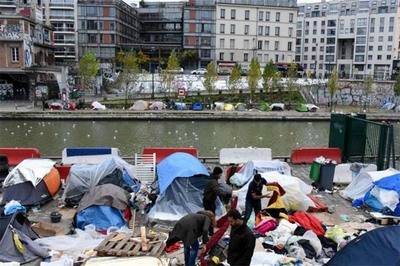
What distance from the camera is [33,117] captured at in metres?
38.4

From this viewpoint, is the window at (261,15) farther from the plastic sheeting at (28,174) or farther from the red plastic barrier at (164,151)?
the plastic sheeting at (28,174)

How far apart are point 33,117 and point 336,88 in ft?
112

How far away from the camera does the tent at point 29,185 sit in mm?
12469

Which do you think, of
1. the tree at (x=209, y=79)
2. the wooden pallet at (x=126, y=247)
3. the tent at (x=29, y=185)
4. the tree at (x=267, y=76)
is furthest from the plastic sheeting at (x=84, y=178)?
the tree at (x=267, y=76)

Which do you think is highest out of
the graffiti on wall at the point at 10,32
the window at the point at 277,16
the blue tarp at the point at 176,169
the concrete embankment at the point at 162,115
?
the window at the point at 277,16

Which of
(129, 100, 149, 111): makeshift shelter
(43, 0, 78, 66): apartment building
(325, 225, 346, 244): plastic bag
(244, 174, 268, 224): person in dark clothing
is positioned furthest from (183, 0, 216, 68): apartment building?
(325, 225, 346, 244): plastic bag

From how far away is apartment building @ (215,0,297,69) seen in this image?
75.9 metres

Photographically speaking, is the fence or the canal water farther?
the canal water

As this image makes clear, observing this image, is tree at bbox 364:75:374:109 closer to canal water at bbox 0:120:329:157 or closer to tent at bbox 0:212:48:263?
canal water at bbox 0:120:329:157

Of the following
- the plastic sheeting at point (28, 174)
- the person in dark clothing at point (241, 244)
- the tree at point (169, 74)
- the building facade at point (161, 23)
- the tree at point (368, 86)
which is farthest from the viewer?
the building facade at point (161, 23)

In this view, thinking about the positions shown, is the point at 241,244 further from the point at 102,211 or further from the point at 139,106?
the point at 139,106

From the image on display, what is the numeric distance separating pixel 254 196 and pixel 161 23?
8328cm

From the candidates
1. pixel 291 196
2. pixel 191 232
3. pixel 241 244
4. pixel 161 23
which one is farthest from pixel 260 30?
pixel 241 244

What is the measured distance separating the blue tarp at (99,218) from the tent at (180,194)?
945mm
